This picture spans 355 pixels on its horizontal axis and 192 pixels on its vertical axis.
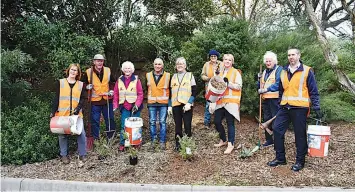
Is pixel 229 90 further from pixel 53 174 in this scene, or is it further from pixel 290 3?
pixel 290 3

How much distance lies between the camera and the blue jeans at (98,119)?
7164 mm

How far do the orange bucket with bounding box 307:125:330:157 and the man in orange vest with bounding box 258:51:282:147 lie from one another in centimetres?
82

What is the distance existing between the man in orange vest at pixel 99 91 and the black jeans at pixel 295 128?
296 centimetres

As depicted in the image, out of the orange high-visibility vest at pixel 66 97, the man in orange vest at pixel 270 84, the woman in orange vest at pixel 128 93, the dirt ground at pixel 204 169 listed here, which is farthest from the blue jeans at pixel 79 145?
the man in orange vest at pixel 270 84

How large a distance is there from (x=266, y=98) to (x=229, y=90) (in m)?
0.65

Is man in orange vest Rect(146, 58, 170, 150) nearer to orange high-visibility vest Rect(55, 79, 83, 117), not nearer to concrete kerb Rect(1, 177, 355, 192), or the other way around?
orange high-visibility vest Rect(55, 79, 83, 117)

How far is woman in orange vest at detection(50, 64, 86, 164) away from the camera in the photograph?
644 centimetres

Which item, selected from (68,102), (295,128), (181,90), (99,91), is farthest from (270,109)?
(68,102)

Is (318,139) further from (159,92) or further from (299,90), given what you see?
(159,92)

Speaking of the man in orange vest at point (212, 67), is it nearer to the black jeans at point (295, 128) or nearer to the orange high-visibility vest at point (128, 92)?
the orange high-visibility vest at point (128, 92)

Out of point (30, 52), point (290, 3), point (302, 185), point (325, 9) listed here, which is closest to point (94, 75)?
point (30, 52)

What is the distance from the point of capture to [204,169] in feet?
19.5

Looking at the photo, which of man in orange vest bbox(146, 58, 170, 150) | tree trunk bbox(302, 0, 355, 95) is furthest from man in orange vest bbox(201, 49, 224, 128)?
tree trunk bbox(302, 0, 355, 95)

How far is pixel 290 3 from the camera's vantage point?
15109mm
